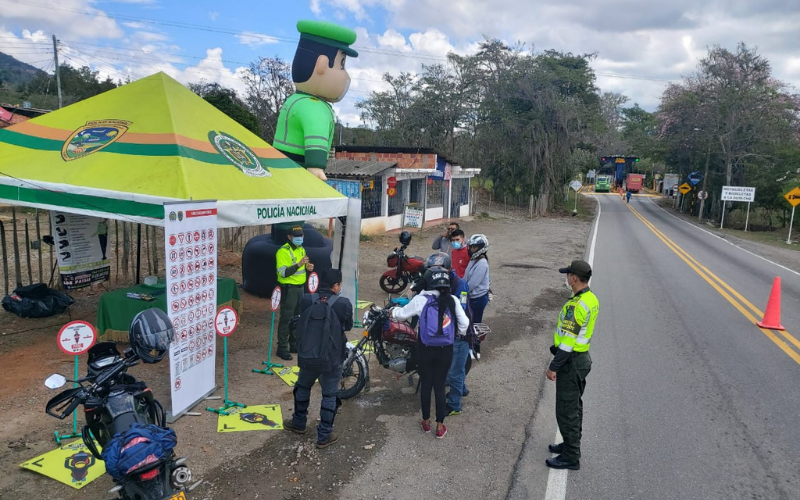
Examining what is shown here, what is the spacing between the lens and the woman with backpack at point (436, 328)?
15.5ft

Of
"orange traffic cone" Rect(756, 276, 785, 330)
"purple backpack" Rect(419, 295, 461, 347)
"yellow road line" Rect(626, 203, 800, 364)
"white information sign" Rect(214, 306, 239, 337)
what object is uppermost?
"purple backpack" Rect(419, 295, 461, 347)

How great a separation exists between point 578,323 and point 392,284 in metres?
7.07

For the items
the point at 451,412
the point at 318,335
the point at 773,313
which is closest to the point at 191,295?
the point at 318,335

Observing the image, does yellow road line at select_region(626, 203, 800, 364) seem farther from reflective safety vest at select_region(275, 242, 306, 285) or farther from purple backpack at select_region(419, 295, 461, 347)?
reflective safety vest at select_region(275, 242, 306, 285)

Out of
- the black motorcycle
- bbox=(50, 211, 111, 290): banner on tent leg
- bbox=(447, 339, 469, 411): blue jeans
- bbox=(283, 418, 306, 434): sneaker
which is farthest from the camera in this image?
bbox=(50, 211, 111, 290): banner on tent leg

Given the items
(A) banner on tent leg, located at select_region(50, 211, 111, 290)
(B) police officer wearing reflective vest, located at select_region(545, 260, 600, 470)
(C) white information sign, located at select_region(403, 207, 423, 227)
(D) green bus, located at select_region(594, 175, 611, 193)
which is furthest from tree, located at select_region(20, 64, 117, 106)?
(D) green bus, located at select_region(594, 175, 611, 193)

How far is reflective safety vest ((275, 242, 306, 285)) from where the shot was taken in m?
6.69

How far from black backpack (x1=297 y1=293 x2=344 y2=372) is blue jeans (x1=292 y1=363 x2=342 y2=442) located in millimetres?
137

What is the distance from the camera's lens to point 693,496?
412 centimetres

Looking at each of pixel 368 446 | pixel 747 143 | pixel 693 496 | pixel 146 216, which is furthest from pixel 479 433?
pixel 747 143

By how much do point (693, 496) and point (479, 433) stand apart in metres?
1.88

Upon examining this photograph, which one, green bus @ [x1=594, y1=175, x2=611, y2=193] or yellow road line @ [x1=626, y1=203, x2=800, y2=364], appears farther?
green bus @ [x1=594, y1=175, x2=611, y2=193]

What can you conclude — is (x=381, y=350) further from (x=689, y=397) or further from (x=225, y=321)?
(x=689, y=397)

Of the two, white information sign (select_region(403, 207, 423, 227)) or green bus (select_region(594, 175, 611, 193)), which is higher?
green bus (select_region(594, 175, 611, 193))
